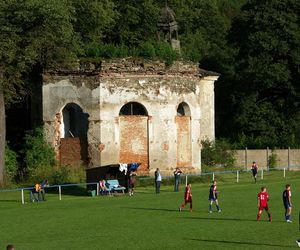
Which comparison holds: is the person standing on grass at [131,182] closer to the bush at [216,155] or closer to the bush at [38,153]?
the bush at [38,153]

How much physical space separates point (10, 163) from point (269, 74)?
95.3 ft

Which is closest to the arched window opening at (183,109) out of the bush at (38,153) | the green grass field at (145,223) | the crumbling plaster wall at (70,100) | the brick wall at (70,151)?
the crumbling plaster wall at (70,100)

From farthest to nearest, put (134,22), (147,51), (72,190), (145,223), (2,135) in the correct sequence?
(134,22)
(147,51)
(2,135)
(72,190)
(145,223)

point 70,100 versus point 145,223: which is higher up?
point 70,100

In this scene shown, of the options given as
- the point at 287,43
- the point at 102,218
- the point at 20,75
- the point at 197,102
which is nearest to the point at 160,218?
the point at 102,218

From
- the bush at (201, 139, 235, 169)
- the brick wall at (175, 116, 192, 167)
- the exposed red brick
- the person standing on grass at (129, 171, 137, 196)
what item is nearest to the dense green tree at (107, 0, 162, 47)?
the bush at (201, 139, 235, 169)

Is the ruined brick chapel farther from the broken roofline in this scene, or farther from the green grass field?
the green grass field

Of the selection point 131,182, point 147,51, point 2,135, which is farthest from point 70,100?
point 131,182

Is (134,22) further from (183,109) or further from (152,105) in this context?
(152,105)

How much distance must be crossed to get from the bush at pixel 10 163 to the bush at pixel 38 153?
3.00 ft

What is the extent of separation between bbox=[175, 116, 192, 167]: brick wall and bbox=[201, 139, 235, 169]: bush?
5680 millimetres

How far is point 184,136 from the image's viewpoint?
6166 cm

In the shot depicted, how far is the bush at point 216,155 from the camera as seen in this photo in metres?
68.8

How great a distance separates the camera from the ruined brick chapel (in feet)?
190
